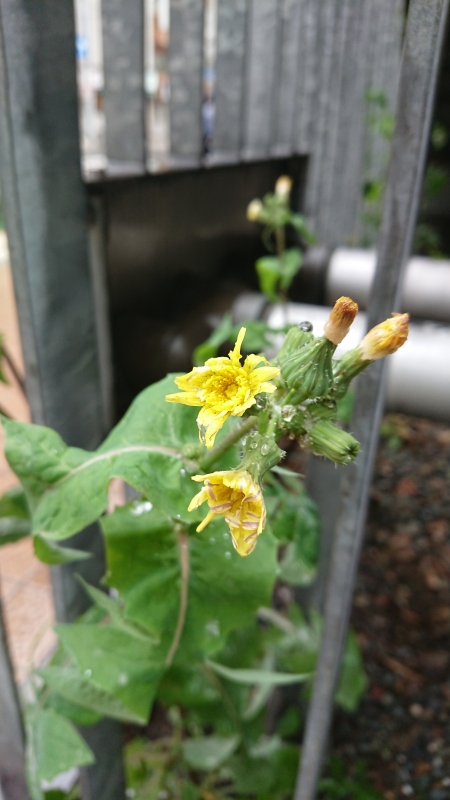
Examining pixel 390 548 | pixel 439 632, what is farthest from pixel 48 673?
pixel 390 548

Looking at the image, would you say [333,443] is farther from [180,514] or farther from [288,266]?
[288,266]

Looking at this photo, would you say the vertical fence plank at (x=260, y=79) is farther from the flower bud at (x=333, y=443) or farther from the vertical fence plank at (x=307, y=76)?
the flower bud at (x=333, y=443)

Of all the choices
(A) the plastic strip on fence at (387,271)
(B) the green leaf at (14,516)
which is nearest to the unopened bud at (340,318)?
(A) the plastic strip on fence at (387,271)

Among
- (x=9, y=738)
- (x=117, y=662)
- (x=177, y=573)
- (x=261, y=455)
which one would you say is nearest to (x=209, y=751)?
(x=9, y=738)

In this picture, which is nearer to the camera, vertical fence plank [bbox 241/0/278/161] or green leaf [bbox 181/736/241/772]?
green leaf [bbox 181/736/241/772]

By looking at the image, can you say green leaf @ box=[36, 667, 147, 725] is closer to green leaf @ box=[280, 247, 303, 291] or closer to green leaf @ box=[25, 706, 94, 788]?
green leaf @ box=[25, 706, 94, 788]

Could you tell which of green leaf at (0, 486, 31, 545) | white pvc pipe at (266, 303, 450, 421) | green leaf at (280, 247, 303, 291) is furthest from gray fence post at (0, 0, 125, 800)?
green leaf at (280, 247, 303, 291)
